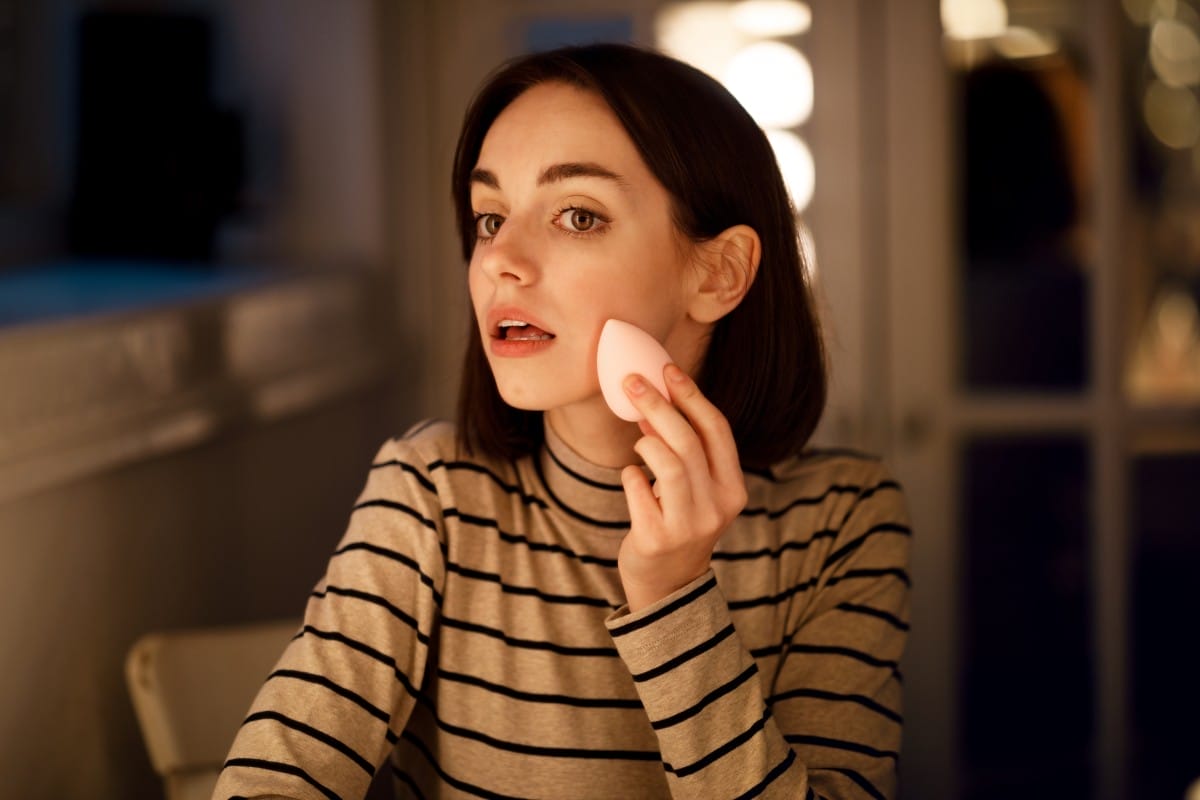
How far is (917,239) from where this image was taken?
7.04 ft

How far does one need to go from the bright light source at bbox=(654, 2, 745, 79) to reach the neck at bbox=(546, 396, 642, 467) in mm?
1153

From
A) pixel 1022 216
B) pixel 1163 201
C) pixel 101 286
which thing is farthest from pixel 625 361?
pixel 1163 201

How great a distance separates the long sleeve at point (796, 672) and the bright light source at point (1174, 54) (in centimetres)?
124

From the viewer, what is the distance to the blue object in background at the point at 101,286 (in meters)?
1.28

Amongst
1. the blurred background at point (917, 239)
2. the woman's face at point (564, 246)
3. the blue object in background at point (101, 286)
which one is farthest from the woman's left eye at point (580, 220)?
the blurred background at point (917, 239)

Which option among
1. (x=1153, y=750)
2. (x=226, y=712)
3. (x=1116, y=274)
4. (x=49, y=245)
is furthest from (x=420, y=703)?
(x=1153, y=750)

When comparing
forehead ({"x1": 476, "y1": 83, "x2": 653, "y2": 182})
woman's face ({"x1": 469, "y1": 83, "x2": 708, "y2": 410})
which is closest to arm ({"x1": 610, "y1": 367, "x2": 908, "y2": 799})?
woman's face ({"x1": 469, "y1": 83, "x2": 708, "y2": 410})

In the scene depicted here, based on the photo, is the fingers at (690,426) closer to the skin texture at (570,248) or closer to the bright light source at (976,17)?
the skin texture at (570,248)

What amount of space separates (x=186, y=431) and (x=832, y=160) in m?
1.20

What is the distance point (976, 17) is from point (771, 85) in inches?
13.7

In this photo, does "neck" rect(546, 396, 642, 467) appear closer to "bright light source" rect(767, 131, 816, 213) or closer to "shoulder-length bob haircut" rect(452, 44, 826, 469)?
"shoulder-length bob haircut" rect(452, 44, 826, 469)

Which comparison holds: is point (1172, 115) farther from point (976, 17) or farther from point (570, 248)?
point (570, 248)

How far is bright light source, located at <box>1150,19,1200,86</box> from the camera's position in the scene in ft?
6.82

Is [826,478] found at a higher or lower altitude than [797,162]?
lower
